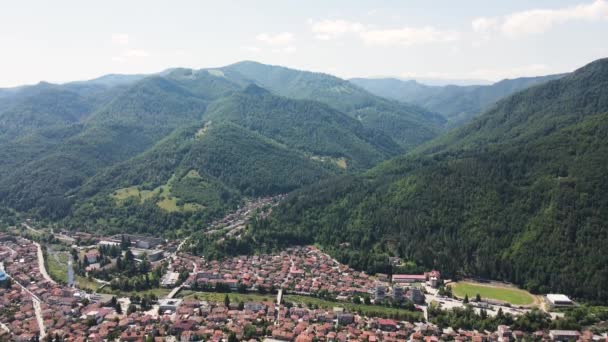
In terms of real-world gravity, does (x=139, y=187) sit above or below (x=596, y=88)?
below

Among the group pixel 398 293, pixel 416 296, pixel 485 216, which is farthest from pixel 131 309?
pixel 485 216

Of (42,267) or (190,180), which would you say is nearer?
(42,267)

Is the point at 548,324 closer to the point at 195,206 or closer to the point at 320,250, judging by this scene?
the point at 320,250

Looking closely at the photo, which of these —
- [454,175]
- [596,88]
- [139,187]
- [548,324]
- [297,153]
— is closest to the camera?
[548,324]

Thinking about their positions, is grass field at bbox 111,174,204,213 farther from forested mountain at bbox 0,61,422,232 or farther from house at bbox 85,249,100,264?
house at bbox 85,249,100,264

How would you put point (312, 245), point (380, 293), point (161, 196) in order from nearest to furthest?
point (380, 293)
point (312, 245)
point (161, 196)

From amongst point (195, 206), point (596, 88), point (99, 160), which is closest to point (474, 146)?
point (596, 88)

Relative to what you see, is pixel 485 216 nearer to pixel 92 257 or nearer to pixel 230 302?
pixel 230 302

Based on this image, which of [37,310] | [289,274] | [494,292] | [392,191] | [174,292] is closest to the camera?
[37,310]
